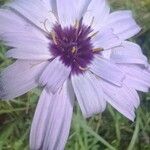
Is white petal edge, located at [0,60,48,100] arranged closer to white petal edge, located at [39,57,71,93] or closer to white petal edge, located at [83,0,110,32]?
white petal edge, located at [39,57,71,93]

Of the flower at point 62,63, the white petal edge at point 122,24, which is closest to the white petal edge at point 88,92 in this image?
the flower at point 62,63

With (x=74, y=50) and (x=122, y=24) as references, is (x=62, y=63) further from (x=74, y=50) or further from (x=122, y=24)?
(x=122, y=24)

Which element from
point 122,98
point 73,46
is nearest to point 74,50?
point 73,46

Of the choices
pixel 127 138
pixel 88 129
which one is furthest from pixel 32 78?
pixel 127 138

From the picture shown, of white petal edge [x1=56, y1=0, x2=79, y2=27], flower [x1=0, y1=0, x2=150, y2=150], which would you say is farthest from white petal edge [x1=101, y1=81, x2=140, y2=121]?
white petal edge [x1=56, y1=0, x2=79, y2=27]

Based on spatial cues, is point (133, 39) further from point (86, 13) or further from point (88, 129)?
point (86, 13)

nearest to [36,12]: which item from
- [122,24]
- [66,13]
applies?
[66,13]

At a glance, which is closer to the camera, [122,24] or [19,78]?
[19,78]

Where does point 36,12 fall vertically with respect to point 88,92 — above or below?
above
